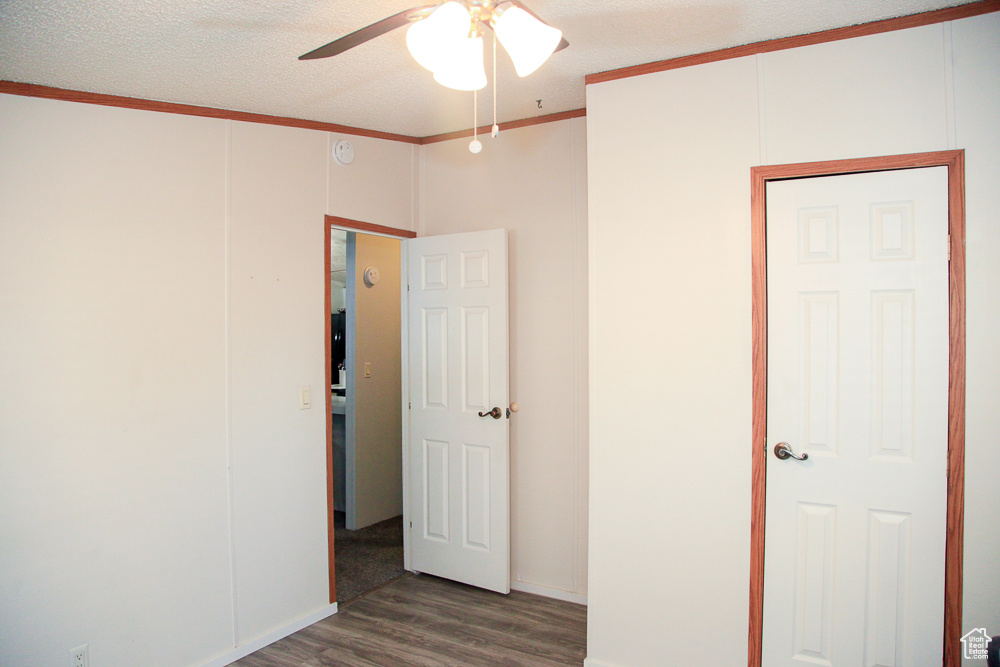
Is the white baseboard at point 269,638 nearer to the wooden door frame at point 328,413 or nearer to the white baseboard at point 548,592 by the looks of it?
the wooden door frame at point 328,413

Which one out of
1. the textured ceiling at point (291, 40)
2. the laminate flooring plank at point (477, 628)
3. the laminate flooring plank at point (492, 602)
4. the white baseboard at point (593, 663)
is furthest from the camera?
the laminate flooring plank at point (492, 602)

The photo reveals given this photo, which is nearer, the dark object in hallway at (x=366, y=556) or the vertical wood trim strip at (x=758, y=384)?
the vertical wood trim strip at (x=758, y=384)

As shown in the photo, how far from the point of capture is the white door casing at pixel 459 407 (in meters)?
3.21

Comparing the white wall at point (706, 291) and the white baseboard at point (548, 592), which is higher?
the white wall at point (706, 291)

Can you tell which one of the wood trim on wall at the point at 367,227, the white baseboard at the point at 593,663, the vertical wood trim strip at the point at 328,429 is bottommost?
the white baseboard at the point at 593,663

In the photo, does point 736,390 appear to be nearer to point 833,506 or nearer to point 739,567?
point 833,506

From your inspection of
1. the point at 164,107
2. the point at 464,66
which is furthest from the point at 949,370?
the point at 164,107

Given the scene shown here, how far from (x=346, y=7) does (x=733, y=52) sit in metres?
1.54

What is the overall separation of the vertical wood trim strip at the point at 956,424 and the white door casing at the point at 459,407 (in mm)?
2004

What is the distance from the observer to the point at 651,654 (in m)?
2.37

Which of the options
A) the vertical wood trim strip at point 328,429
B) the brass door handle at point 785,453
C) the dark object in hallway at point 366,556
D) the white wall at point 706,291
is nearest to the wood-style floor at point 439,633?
the dark object in hallway at point 366,556

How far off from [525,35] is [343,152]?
6.38 ft

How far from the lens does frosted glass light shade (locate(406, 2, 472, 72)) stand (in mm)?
1355

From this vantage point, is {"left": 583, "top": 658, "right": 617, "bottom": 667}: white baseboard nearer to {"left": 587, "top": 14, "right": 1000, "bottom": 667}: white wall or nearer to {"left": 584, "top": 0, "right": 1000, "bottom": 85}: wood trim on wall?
{"left": 587, "top": 14, "right": 1000, "bottom": 667}: white wall
